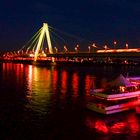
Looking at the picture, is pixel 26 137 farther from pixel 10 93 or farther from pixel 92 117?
pixel 10 93

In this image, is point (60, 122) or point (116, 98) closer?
point (60, 122)

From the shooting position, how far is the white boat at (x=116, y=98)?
2484cm

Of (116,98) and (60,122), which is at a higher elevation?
(116,98)

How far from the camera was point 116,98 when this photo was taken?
2550 centimetres

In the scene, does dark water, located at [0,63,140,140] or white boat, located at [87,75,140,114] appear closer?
dark water, located at [0,63,140,140]

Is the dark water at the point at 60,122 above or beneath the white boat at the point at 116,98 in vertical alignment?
beneath

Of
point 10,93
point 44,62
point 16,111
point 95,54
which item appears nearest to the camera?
point 16,111

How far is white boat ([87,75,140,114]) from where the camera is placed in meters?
24.8

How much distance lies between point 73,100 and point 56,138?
1329 cm

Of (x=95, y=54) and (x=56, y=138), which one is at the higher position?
(x=95, y=54)

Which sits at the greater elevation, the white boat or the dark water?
the white boat

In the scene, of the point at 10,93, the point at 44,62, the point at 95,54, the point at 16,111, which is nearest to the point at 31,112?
the point at 16,111

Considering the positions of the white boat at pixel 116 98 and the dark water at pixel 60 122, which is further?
the white boat at pixel 116 98

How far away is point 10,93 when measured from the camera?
3659 cm
